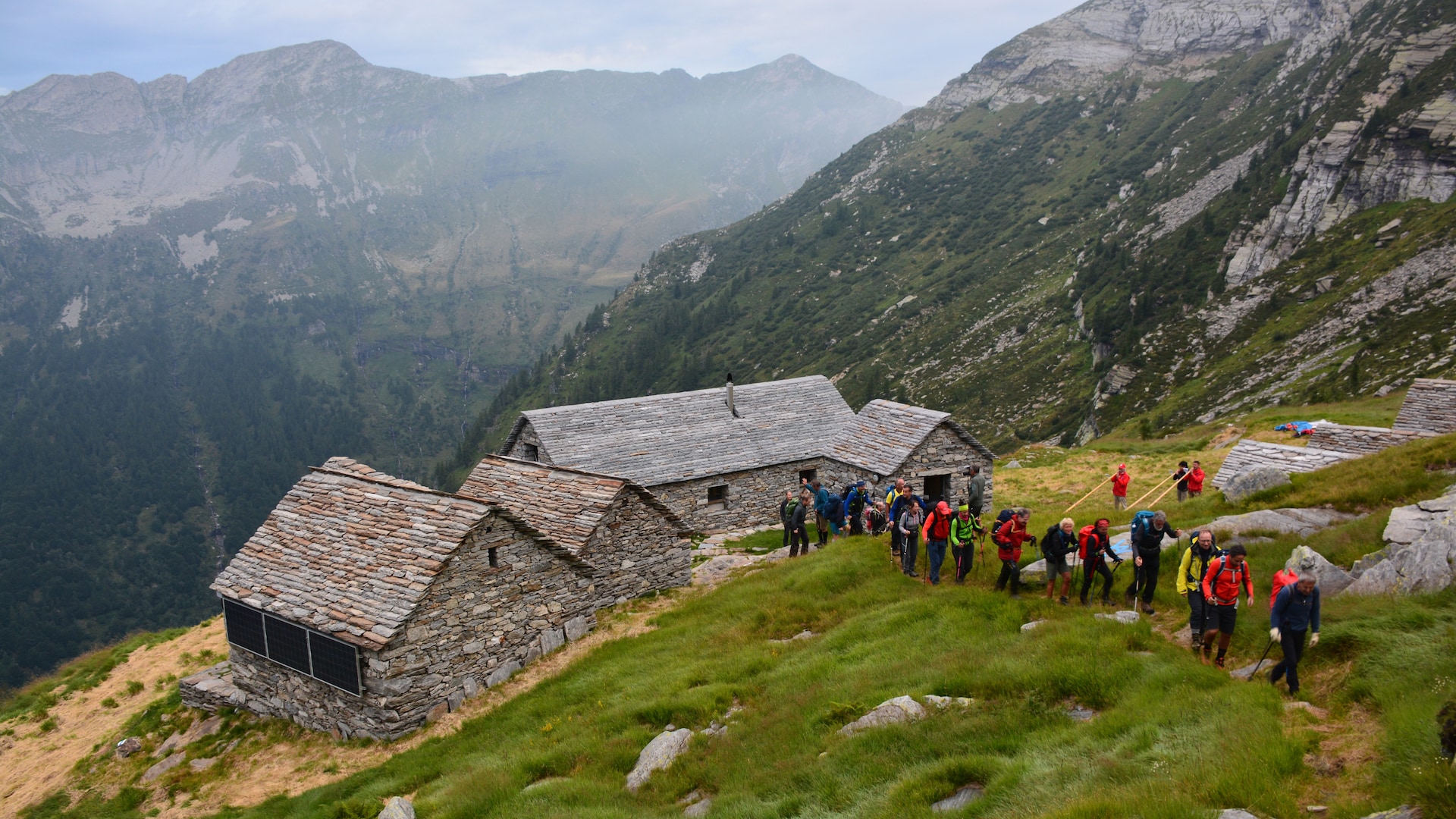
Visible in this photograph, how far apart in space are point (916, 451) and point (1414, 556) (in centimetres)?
1801

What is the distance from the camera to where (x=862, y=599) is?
17828 mm

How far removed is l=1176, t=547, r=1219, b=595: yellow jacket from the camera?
1166 cm

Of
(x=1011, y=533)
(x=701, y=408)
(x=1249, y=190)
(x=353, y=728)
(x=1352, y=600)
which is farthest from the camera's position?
(x=1249, y=190)

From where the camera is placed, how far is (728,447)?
105ft

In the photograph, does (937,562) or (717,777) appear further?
(937,562)

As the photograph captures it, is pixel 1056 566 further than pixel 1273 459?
No

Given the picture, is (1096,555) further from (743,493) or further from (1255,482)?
(743,493)

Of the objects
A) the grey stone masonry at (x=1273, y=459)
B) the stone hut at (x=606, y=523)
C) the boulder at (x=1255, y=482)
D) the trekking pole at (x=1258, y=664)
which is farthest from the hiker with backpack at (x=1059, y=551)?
the grey stone masonry at (x=1273, y=459)

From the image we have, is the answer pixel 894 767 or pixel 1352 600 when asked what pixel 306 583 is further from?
pixel 1352 600

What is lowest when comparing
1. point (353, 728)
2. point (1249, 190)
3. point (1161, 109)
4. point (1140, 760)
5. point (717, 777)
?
point (353, 728)

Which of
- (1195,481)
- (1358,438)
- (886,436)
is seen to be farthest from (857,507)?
(1358,438)

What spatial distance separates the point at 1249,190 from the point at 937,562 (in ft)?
309

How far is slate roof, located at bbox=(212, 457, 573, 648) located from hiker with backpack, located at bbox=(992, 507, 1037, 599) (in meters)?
10.9

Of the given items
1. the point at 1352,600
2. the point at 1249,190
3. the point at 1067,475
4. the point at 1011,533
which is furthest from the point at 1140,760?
the point at 1249,190
